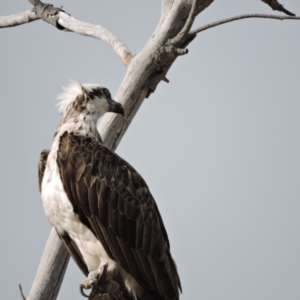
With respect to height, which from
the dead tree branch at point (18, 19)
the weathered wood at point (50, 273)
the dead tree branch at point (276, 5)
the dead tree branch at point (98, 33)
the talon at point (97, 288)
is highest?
the dead tree branch at point (276, 5)

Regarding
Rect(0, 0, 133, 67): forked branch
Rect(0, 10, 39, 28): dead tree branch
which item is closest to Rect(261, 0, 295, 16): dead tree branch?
Rect(0, 0, 133, 67): forked branch

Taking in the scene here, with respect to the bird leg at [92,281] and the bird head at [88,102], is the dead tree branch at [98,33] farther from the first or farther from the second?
the bird leg at [92,281]

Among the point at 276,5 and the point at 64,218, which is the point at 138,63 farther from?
the point at 64,218

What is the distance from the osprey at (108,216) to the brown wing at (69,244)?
4.9 inches

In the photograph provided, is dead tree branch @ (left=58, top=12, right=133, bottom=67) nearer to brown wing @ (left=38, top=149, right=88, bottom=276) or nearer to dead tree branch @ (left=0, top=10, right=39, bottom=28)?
dead tree branch @ (left=0, top=10, right=39, bottom=28)

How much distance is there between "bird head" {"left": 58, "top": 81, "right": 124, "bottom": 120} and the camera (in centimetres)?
1045

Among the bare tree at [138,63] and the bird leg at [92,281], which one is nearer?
the bird leg at [92,281]

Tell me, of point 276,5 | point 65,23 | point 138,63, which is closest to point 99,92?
point 138,63

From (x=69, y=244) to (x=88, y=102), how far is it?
1496 millimetres

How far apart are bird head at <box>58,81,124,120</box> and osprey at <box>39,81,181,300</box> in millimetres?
448

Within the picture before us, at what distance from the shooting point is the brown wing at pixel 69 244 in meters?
10.2

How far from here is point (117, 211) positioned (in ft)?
32.4

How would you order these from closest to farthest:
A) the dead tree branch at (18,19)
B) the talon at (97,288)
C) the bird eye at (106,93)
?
the talon at (97,288), the bird eye at (106,93), the dead tree branch at (18,19)

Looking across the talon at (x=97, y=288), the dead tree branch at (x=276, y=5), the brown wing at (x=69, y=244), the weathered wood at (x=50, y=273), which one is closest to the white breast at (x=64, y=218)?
the brown wing at (x=69, y=244)
